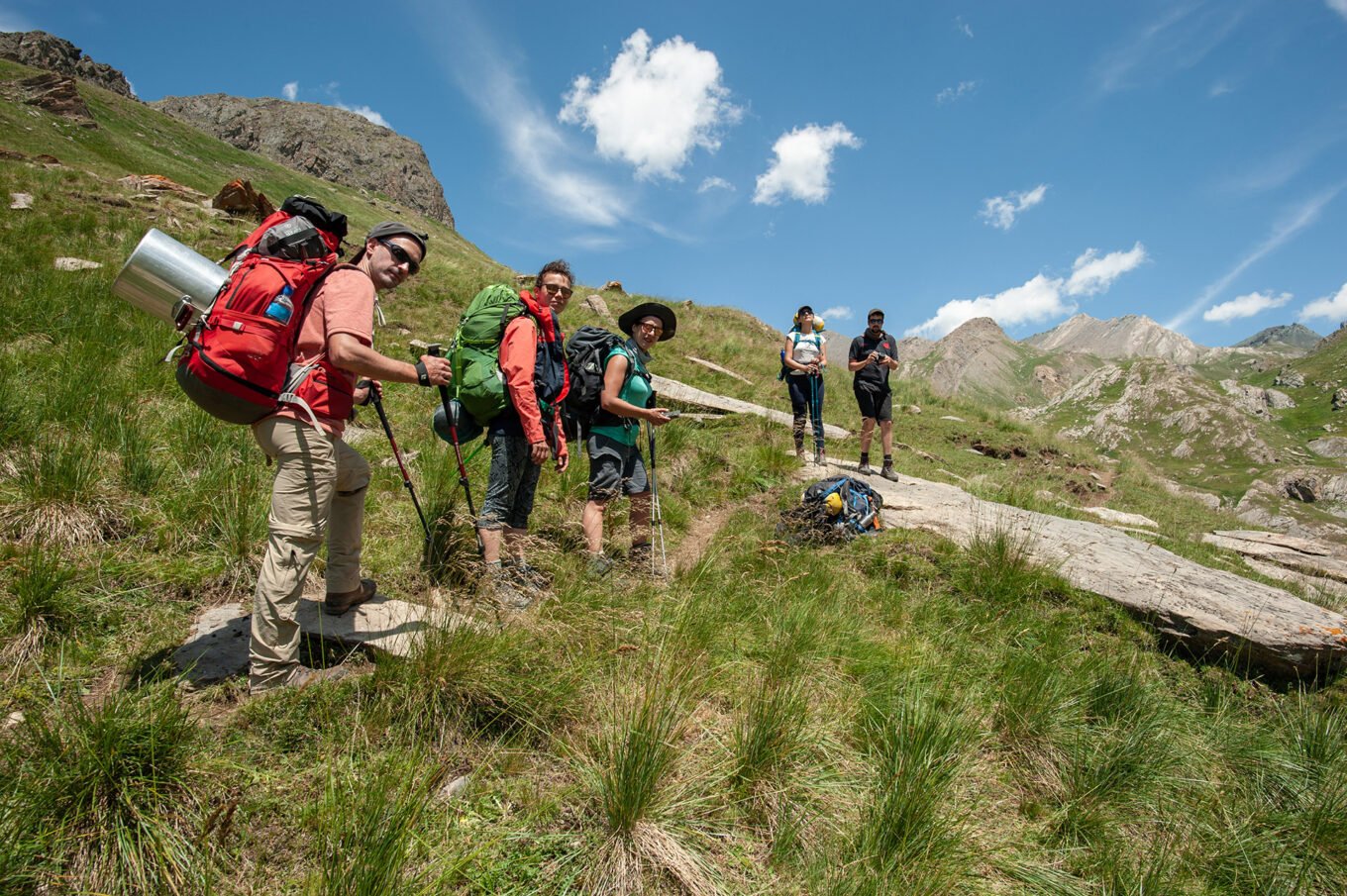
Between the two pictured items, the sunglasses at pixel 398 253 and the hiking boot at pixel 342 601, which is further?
the hiking boot at pixel 342 601

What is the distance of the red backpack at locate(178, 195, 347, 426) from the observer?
8.28 ft

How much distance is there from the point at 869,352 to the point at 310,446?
770 cm

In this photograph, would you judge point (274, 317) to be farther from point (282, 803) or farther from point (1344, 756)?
point (1344, 756)

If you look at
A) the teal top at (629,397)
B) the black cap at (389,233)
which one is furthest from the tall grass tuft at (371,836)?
the teal top at (629,397)

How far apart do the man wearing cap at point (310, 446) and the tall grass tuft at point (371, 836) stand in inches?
33.6

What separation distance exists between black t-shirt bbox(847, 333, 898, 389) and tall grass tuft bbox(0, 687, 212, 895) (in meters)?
8.14

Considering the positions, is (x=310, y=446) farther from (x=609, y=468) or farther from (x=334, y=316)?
(x=609, y=468)

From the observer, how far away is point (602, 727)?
8.61ft

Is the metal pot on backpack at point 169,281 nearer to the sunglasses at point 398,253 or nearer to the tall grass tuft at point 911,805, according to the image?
the sunglasses at point 398,253

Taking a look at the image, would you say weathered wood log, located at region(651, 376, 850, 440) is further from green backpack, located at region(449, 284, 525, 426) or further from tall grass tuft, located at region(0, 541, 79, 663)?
tall grass tuft, located at region(0, 541, 79, 663)

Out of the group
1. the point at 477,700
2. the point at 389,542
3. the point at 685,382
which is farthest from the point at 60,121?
the point at 477,700

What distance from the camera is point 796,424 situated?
9.12 metres

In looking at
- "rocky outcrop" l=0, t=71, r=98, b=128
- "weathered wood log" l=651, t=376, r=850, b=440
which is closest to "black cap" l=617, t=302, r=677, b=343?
"weathered wood log" l=651, t=376, r=850, b=440

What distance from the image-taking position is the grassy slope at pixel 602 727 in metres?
2.00
